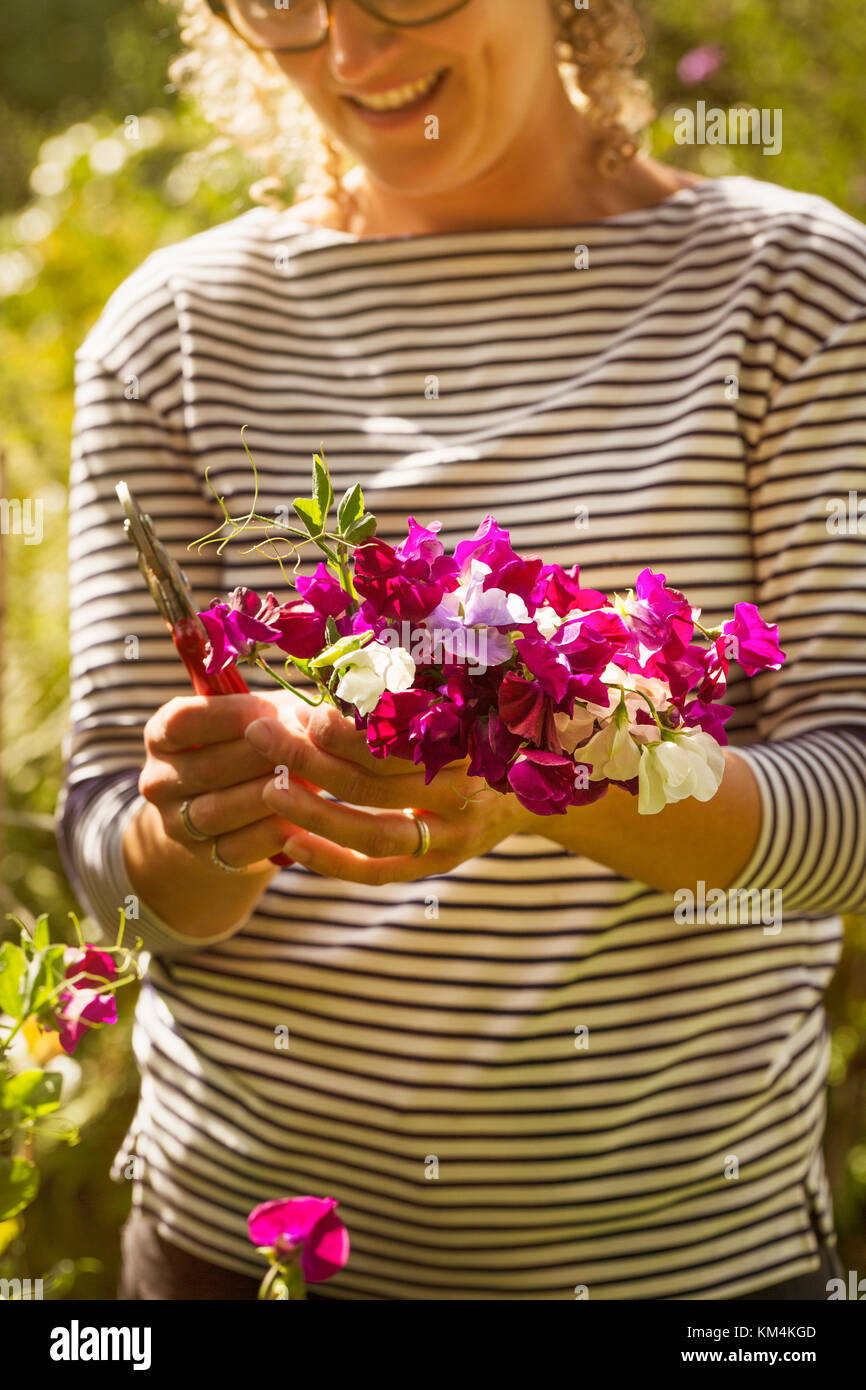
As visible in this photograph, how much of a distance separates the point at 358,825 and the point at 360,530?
0.17m

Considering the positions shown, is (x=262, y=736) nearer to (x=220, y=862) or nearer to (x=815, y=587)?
(x=220, y=862)

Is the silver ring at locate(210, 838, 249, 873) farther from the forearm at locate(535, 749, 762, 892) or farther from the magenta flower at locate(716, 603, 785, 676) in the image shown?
the magenta flower at locate(716, 603, 785, 676)

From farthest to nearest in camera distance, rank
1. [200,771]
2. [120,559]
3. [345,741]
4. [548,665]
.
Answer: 1. [120,559]
2. [200,771]
3. [345,741]
4. [548,665]

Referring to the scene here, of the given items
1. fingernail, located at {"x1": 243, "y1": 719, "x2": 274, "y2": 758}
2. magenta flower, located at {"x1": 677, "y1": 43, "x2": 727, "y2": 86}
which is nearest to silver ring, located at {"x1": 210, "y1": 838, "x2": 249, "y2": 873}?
fingernail, located at {"x1": 243, "y1": 719, "x2": 274, "y2": 758}

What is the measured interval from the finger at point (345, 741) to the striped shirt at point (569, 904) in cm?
27

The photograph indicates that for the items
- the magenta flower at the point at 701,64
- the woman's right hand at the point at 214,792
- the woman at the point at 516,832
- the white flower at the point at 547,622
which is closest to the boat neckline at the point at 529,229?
the woman at the point at 516,832

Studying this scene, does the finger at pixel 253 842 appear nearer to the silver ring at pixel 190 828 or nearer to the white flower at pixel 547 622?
the silver ring at pixel 190 828

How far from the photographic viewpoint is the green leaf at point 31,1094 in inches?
23.5

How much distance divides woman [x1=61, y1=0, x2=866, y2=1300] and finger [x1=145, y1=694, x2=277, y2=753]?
51mm

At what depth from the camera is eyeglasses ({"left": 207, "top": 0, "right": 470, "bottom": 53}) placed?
0.79m

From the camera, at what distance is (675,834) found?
717 mm

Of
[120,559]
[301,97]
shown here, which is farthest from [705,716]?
[301,97]
